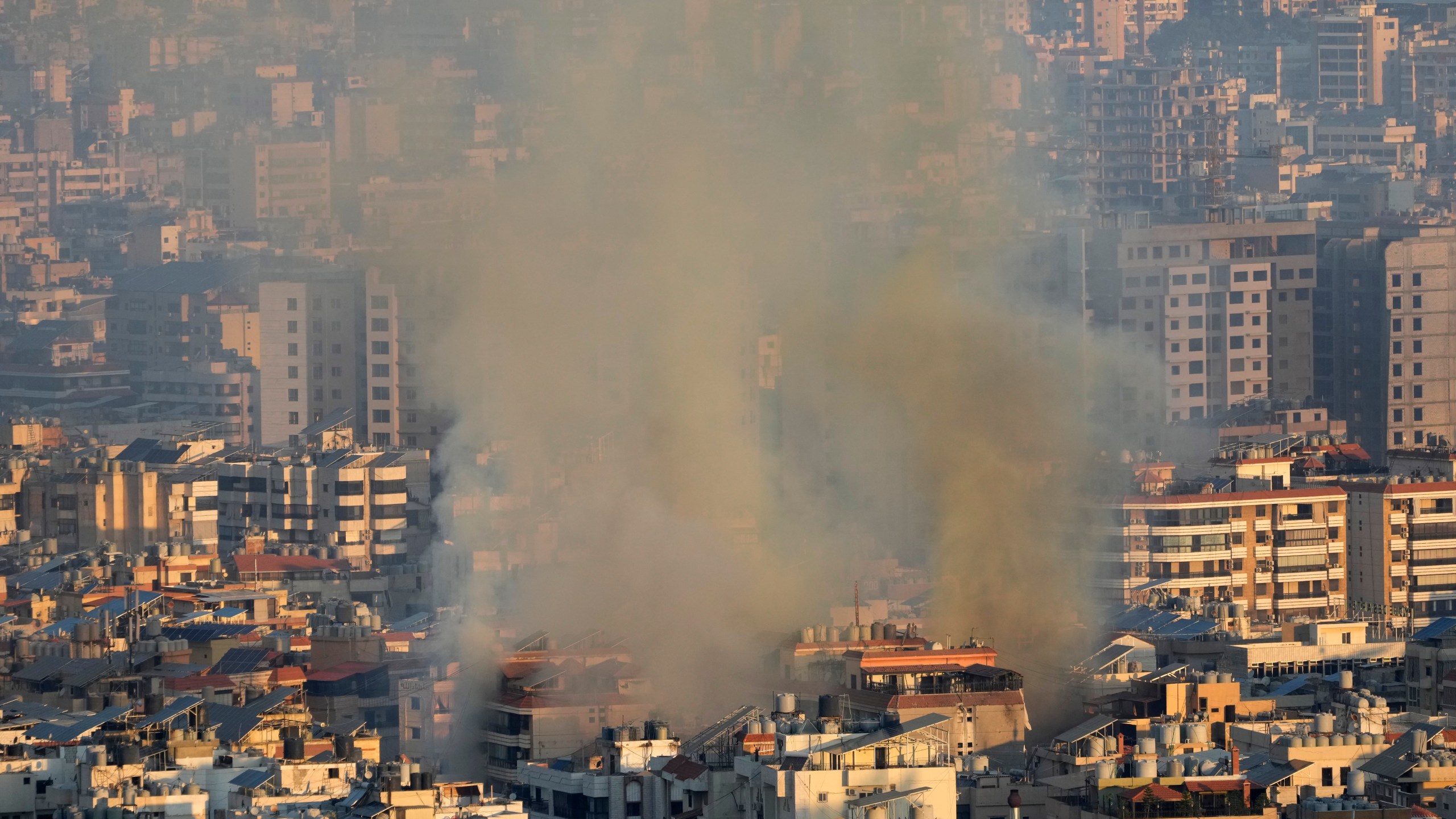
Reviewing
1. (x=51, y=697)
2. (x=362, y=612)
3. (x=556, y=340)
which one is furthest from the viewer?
(x=556, y=340)

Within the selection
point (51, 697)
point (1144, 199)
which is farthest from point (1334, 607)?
point (1144, 199)

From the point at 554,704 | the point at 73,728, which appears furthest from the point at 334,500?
the point at 73,728

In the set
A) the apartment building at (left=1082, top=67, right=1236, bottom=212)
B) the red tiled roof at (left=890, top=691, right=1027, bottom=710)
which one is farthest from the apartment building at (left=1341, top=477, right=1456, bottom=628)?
the apartment building at (left=1082, top=67, right=1236, bottom=212)

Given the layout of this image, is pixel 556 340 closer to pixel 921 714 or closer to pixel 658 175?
pixel 658 175

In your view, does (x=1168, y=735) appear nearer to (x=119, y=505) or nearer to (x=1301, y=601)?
(x=1301, y=601)

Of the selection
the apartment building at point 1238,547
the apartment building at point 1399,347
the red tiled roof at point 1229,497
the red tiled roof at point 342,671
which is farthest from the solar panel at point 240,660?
the apartment building at point 1399,347

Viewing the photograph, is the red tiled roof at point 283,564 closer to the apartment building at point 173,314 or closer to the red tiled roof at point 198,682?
the red tiled roof at point 198,682
